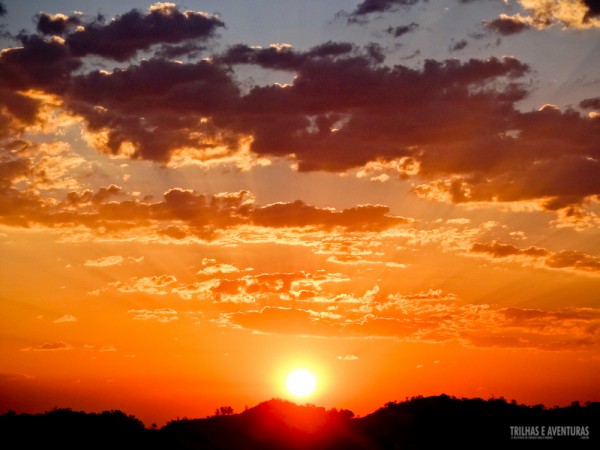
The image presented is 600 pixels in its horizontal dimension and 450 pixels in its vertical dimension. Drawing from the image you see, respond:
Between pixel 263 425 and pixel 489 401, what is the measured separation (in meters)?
47.1

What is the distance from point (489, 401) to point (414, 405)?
586 inches

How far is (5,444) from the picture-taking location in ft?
266

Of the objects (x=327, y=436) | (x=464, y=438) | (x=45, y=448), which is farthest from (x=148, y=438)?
(x=464, y=438)

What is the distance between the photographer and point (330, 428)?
11425 centimetres

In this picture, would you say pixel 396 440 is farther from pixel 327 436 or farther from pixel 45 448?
pixel 45 448

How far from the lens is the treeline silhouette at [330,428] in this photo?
291 ft

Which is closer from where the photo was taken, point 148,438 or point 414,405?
point 148,438

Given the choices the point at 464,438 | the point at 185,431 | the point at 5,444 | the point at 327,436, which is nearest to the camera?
the point at 5,444

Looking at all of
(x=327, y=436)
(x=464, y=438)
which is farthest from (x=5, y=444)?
(x=464, y=438)

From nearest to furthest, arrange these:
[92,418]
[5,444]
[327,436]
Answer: [5,444]
[92,418]
[327,436]

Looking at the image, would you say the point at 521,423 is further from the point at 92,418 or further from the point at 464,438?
the point at 92,418

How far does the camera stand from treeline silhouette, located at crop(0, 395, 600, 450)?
88562mm

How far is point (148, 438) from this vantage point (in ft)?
308

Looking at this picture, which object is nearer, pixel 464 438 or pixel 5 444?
pixel 5 444
